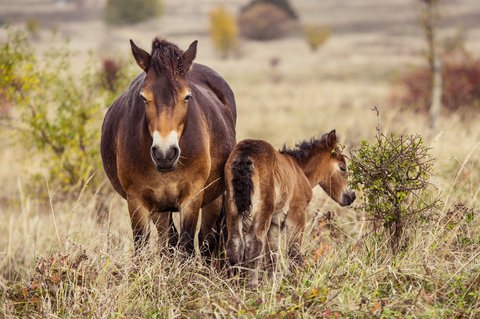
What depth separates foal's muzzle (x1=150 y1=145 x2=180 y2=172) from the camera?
16.9 ft

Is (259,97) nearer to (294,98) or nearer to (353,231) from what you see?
(294,98)

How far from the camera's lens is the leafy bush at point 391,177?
236 inches

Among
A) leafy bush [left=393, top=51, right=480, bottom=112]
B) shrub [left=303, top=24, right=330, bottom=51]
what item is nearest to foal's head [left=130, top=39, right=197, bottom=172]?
leafy bush [left=393, top=51, right=480, bottom=112]

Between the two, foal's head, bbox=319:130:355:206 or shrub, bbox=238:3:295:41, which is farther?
shrub, bbox=238:3:295:41

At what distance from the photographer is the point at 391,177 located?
6023mm

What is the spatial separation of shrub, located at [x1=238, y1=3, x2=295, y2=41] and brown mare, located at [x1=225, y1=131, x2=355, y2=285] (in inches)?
3593

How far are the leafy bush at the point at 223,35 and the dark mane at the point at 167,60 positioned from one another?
74923 millimetres

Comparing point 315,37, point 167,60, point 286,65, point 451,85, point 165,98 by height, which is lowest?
point 286,65

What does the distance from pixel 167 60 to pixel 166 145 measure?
2.58ft

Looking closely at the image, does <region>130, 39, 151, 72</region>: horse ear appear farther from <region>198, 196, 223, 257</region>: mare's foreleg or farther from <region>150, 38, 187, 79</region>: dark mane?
<region>198, 196, 223, 257</region>: mare's foreleg

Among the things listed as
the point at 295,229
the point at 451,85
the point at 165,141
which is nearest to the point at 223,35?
the point at 451,85

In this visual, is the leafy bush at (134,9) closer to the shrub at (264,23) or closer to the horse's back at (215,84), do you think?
the shrub at (264,23)

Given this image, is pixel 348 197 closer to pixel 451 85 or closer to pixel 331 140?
pixel 331 140

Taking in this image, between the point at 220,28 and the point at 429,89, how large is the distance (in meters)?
62.0
